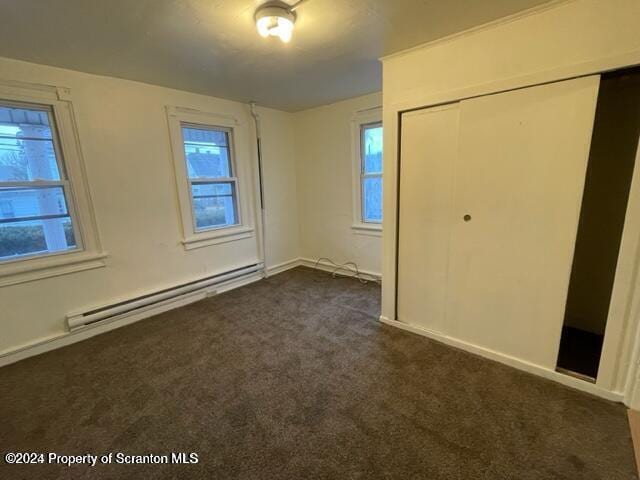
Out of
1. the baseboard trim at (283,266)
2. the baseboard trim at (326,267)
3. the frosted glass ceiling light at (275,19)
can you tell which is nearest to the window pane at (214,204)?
the baseboard trim at (283,266)

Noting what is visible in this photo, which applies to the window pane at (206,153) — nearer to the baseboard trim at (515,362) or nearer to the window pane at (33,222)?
the window pane at (33,222)

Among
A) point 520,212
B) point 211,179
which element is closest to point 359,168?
point 211,179

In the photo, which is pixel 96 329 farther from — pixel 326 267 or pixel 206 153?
pixel 326 267

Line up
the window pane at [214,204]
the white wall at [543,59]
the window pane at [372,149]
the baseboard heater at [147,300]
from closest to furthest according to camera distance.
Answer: the white wall at [543,59]
the baseboard heater at [147,300]
the window pane at [214,204]
the window pane at [372,149]

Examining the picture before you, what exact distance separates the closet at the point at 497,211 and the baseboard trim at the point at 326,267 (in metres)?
1.30

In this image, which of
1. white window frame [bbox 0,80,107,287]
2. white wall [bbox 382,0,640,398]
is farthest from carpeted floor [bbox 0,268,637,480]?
white window frame [bbox 0,80,107,287]

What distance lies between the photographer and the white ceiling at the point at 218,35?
158 cm

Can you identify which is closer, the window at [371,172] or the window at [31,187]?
the window at [31,187]

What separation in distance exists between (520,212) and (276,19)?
1896 mm

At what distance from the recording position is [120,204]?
8.96 ft

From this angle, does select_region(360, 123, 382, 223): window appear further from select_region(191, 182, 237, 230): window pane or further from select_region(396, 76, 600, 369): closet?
select_region(191, 182, 237, 230): window pane

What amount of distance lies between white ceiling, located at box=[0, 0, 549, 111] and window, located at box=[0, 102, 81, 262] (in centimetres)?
48

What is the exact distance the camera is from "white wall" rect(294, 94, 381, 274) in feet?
12.3

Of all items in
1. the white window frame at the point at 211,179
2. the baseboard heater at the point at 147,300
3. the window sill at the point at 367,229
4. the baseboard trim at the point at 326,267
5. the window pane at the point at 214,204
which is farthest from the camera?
the baseboard trim at the point at 326,267
